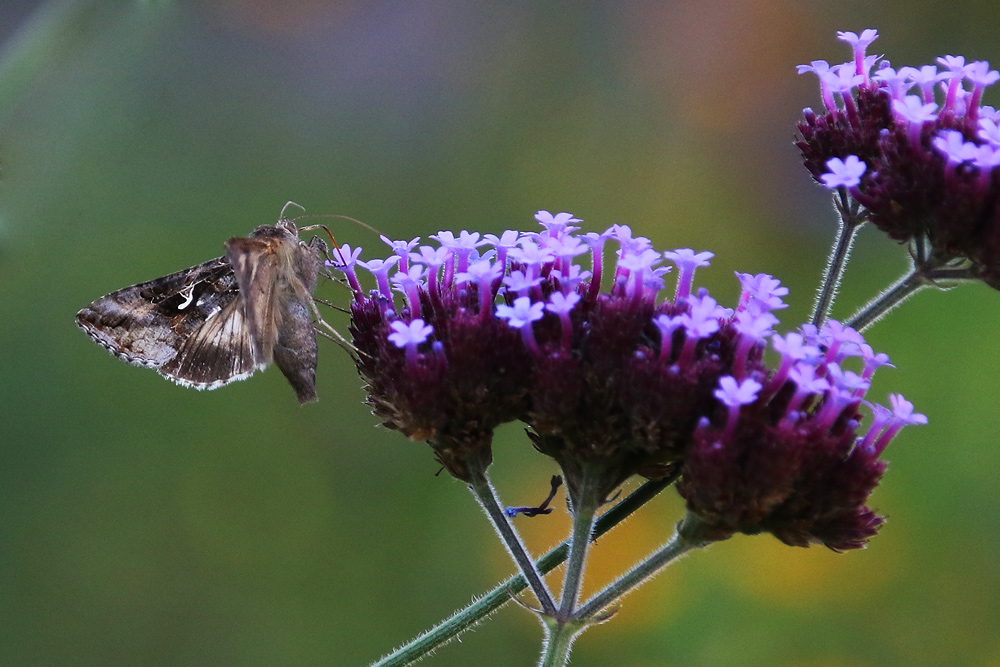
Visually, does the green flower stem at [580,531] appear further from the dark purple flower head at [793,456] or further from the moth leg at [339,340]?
the moth leg at [339,340]

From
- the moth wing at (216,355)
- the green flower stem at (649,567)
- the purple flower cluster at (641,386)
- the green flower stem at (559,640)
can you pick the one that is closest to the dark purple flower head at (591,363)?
the purple flower cluster at (641,386)

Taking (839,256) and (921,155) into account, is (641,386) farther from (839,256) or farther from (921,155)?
(921,155)

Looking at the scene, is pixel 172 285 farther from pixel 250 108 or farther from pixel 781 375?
pixel 250 108

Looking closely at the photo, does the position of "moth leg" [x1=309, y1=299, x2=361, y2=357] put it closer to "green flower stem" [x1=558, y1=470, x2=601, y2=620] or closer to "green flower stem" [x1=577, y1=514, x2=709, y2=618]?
"green flower stem" [x1=558, y1=470, x2=601, y2=620]

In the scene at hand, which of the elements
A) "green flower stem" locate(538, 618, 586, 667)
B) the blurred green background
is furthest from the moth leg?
the blurred green background

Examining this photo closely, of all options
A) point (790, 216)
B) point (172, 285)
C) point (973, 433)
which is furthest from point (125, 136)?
point (973, 433)

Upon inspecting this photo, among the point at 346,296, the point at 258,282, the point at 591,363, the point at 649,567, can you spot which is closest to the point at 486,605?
the point at 649,567
